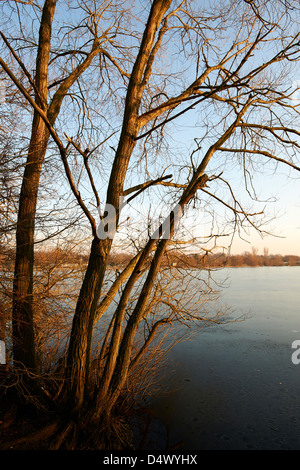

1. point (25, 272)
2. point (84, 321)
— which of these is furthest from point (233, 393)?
point (25, 272)

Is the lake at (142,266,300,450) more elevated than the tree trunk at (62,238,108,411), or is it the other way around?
the tree trunk at (62,238,108,411)

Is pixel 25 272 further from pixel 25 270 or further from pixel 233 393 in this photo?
pixel 233 393

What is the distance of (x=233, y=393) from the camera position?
546 cm

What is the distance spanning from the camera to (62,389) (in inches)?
131

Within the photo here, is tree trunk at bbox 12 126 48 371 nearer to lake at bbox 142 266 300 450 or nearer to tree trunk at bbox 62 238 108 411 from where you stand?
tree trunk at bbox 62 238 108 411

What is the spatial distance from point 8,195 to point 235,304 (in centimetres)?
1022

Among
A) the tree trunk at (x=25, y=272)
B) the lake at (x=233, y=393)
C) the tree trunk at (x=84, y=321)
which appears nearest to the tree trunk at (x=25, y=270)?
the tree trunk at (x=25, y=272)

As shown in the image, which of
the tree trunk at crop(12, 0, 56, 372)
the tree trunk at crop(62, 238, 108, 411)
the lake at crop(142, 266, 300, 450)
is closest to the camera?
the tree trunk at crop(62, 238, 108, 411)

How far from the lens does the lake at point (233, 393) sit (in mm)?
4191

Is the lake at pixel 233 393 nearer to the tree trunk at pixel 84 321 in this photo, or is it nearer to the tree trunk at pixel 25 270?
the tree trunk at pixel 84 321

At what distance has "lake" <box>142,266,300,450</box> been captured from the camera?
419cm

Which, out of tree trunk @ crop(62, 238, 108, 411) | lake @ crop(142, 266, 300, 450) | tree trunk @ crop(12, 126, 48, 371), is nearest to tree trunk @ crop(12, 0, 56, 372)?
tree trunk @ crop(12, 126, 48, 371)
